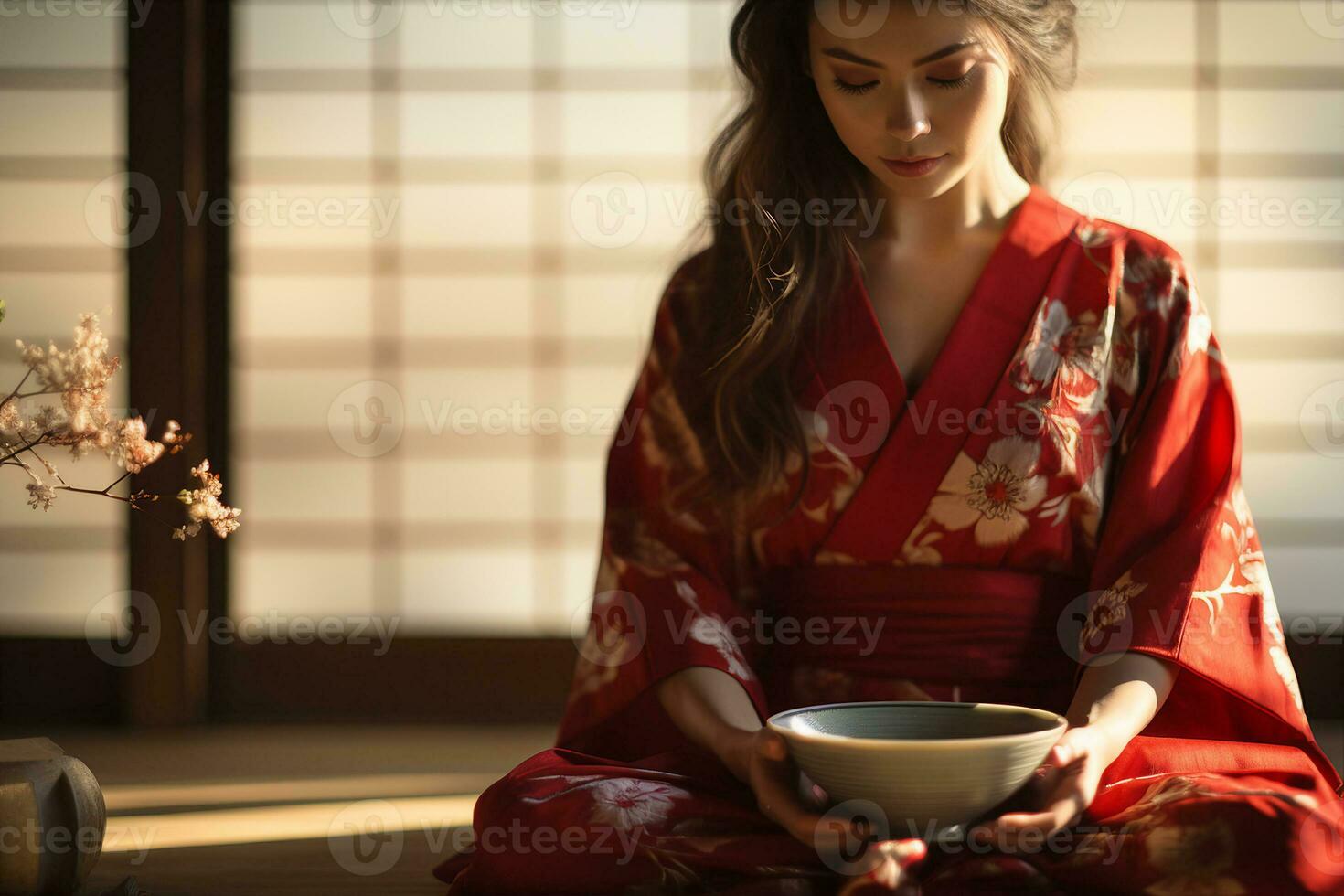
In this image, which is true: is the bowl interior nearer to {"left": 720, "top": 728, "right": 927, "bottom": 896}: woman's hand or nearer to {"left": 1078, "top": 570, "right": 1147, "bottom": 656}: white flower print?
{"left": 720, "top": 728, "right": 927, "bottom": 896}: woman's hand

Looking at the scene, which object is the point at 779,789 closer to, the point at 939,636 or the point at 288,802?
the point at 939,636

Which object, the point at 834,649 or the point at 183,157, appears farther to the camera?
the point at 183,157

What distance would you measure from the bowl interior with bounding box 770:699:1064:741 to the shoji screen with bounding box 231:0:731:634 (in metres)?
1.94

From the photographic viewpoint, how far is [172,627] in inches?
126

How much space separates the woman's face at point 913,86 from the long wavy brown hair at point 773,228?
0.06 meters

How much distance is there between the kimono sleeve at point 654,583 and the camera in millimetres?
1830

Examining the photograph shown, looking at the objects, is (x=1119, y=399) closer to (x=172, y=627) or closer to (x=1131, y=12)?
(x=1131, y=12)

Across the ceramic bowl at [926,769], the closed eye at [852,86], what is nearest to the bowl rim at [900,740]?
the ceramic bowl at [926,769]

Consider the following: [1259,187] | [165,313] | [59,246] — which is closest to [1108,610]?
[1259,187]

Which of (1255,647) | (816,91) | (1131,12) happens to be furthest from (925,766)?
(1131,12)

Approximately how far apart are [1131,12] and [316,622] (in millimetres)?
2668

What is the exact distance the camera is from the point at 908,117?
174 centimetres

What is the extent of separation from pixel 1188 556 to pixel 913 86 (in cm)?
74

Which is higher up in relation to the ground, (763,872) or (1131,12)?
(1131,12)
